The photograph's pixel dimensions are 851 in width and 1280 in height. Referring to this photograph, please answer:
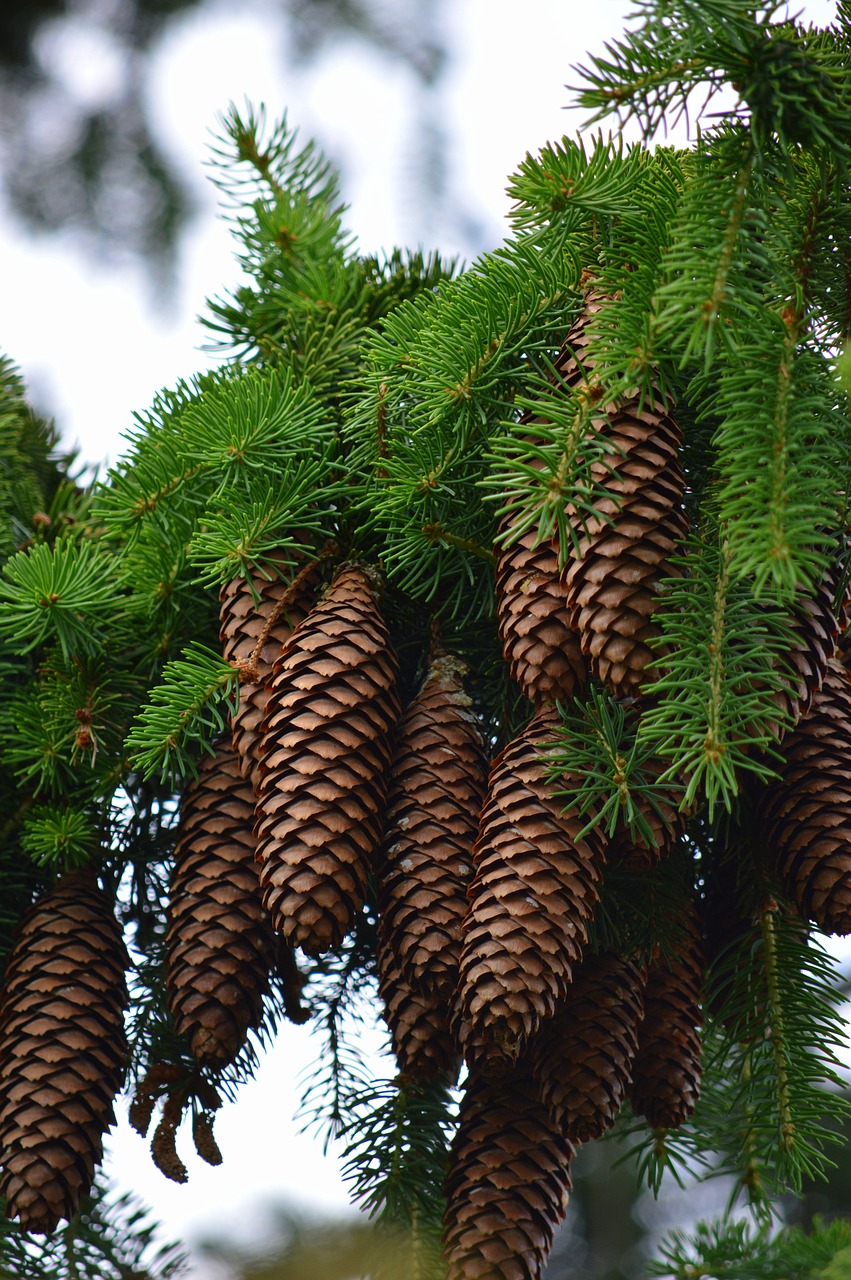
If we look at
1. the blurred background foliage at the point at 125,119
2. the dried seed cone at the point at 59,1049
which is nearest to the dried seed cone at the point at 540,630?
the dried seed cone at the point at 59,1049

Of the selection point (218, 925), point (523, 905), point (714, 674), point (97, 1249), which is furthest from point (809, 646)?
point (97, 1249)

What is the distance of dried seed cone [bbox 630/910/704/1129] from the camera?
90 cm

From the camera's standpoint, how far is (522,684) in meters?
0.81

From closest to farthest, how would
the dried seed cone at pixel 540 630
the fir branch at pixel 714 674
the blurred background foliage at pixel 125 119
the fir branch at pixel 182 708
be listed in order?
1. the fir branch at pixel 714 674
2. the dried seed cone at pixel 540 630
3. the fir branch at pixel 182 708
4. the blurred background foliage at pixel 125 119

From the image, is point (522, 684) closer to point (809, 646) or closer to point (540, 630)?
point (540, 630)

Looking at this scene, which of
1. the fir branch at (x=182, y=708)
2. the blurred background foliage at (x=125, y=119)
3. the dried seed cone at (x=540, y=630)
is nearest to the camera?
the dried seed cone at (x=540, y=630)

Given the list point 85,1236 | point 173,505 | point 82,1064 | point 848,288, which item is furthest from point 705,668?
point 85,1236

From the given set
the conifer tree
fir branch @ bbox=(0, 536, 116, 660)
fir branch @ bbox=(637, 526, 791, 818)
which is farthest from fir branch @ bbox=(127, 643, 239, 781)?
fir branch @ bbox=(637, 526, 791, 818)

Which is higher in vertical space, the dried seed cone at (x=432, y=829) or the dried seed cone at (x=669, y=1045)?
Answer: the dried seed cone at (x=432, y=829)

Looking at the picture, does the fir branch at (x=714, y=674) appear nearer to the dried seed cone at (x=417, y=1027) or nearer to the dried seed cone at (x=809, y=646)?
the dried seed cone at (x=809, y=646)

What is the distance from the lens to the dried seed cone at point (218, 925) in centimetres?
87

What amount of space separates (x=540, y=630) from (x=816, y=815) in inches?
10.1

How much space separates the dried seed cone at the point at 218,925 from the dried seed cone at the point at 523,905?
0.21 m

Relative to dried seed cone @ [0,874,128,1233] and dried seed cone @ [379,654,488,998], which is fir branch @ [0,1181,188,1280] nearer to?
dried seed cone @ [0,874,128,1233]
